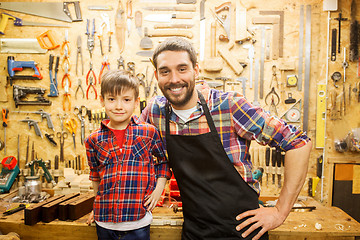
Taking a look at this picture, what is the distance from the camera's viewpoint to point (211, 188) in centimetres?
140

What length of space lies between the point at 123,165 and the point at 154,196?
27 cm

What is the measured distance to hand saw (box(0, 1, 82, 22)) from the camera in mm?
2975

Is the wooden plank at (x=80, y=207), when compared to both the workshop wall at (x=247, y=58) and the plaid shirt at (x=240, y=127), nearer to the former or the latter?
the workshop wall at (x=247, y=58)

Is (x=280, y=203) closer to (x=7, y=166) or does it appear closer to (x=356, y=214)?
(x=356, y=214)

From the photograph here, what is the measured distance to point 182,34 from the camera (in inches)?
114

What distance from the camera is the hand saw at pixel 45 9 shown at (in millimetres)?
2975

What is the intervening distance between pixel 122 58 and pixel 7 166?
→ 1.85m

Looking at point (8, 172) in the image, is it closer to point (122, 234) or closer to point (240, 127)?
point (122, 234)

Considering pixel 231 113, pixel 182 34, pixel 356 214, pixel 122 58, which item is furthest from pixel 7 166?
pixel 356 214

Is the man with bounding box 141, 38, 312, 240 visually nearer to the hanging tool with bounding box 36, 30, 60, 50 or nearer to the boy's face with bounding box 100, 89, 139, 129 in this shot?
the boy's face with bounding box 100, 89, 139, 129

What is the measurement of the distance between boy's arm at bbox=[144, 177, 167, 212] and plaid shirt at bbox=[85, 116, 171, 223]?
25mm

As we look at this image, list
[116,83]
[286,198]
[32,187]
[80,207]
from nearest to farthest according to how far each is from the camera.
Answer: [286,198], [116,83], [80,207], [32,187]

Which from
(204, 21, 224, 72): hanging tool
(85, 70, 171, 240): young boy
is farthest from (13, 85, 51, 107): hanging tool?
(204, 21, 224, 72): hanging tool

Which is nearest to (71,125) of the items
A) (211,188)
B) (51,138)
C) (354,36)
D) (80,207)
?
(51,138)
